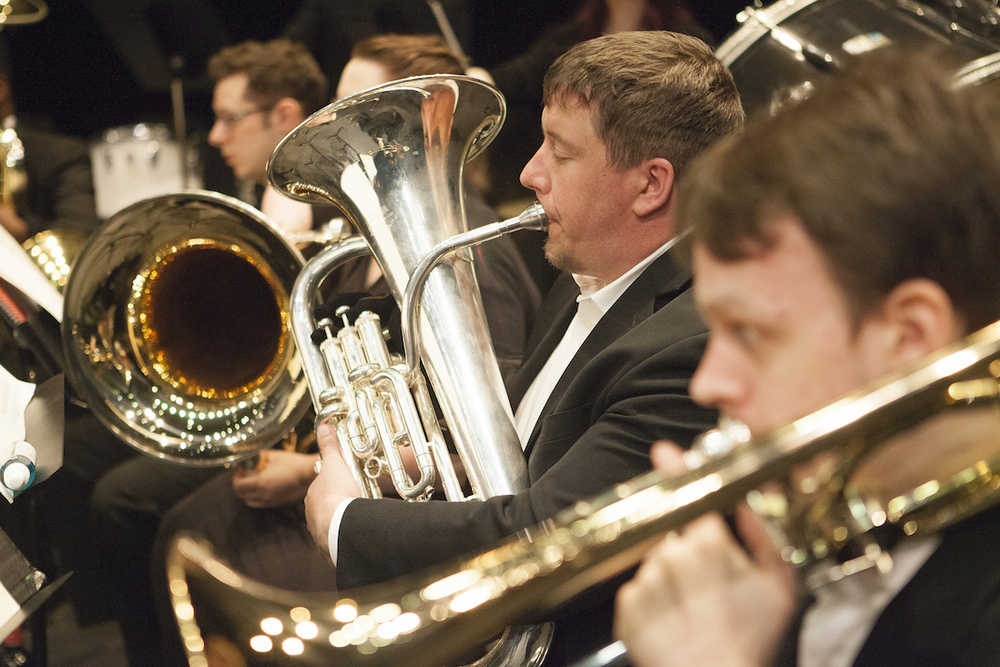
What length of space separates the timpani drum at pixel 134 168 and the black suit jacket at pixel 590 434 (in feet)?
8.43

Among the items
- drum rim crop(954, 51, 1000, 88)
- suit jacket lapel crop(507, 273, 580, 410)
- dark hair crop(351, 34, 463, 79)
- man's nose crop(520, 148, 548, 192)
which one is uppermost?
dark hair crop(351, 34, 463, 79)

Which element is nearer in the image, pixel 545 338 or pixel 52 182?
pixel 545 338

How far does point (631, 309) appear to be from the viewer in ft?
4.91

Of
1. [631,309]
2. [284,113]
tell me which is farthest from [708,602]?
[284,113]

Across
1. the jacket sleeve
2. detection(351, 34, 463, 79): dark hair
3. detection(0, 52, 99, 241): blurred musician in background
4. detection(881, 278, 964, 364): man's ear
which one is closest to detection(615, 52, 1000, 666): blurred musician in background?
detection(881, 278, 964, 364): man's ear

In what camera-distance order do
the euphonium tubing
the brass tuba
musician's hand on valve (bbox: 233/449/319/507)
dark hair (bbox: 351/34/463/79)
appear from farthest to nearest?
dark hair (bbox: 351/34/463/79)
musician's hand on valve (bbox: 233/449/319/507)
the euphonium tubing
the brass tuba

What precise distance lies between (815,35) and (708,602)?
179 centimetres

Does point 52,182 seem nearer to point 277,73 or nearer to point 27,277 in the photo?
point 277,73

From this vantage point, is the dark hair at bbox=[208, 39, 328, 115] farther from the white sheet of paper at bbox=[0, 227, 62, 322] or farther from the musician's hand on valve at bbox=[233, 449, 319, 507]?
the musician's hand on valve at bbox=[233, 449, 319, 507]

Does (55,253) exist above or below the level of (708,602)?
above

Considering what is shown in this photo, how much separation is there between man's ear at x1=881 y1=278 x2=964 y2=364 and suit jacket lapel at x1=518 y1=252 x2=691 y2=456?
27.5 inches

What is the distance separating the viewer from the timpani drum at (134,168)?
3682 millimetres

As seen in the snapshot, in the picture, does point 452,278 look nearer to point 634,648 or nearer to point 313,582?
point 313,582

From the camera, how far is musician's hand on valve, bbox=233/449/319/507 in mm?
2055
